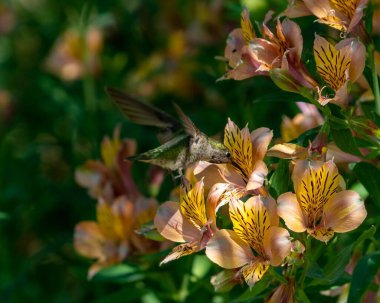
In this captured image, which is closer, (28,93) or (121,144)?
(121,144)

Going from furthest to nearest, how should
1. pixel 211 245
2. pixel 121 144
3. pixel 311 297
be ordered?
pixel 121 144 < pixel 311 297 < pixel 211 245

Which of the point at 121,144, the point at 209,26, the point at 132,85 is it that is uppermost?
the point at 121,144

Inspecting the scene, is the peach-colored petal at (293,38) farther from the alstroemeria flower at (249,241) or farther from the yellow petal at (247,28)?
the alstroemeria flower at (249,241)

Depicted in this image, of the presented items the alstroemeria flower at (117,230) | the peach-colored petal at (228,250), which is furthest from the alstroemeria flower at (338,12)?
the alstroemeria flower at (117,230)

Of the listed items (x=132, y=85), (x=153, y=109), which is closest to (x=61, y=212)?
(x=132, y=85)

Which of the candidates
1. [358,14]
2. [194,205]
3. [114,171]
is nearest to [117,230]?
[114,171]

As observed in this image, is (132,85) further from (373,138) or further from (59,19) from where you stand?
(373,138)

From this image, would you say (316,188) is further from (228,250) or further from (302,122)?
(302,122)
